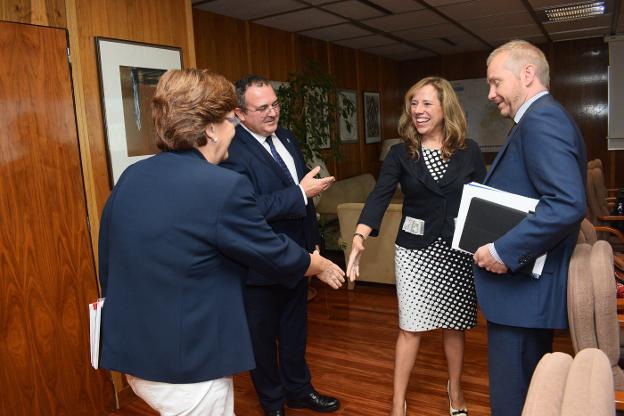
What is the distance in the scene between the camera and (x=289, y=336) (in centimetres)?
252

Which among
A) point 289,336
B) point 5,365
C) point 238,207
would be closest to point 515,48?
point 238,207

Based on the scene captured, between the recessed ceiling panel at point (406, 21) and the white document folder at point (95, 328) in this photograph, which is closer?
the white document folder at point (95, 328)

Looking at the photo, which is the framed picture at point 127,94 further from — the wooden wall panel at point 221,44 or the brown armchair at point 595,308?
the brown armchair at point 595,308

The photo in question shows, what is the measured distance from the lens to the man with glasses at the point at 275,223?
221cm

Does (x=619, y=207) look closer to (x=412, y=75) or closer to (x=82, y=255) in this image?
(x=82, y=255)

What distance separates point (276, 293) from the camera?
7.86 feet

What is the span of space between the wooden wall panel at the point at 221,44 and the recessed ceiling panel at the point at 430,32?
2164 mm

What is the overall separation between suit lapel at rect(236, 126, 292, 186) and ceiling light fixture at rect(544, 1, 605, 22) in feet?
14.5

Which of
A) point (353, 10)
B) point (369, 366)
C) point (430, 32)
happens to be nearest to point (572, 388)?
point (369, 366)

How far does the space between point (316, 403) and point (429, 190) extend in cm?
129

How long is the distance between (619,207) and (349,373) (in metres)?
2.69

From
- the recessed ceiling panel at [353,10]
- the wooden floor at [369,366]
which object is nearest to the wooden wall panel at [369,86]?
the recessed ceiling panel at [353,10]

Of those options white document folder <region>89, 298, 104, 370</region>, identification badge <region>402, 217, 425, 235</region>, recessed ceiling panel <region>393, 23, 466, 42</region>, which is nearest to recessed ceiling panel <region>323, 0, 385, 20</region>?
recessed ceiling panel <region>393, 23, 466, 42</region>

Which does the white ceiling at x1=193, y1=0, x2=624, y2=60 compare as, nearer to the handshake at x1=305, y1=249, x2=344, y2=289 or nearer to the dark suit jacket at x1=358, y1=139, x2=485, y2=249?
the dark suit jacket at x1=358, y1=139, x2=485, y2=249
